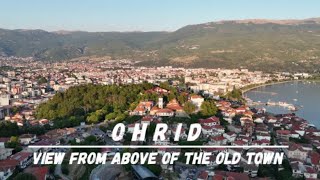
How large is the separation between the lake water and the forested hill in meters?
10.4

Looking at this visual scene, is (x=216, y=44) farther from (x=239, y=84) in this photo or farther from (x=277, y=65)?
(x=239, y=84)

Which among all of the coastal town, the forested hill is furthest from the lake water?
the forested hill

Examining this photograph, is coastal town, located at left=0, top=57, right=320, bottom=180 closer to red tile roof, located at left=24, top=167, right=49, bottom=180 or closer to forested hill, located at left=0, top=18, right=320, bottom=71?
red tile roof, located at left=24, top=167, right=49, bottom=180

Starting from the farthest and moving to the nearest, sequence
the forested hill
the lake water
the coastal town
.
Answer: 1. the forested hill
2. the lake water
3. the coastal town

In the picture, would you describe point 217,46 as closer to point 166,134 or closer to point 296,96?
point 296,96

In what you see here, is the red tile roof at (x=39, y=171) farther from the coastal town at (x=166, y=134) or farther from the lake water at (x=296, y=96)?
the lake water at (x=296, y=96)

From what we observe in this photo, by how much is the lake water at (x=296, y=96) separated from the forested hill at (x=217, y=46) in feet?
34.0

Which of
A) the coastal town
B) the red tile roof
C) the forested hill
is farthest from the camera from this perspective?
the forested hill

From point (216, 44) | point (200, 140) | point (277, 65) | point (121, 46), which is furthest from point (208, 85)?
point (121, 46)

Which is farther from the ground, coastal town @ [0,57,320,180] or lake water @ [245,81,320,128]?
coastal town @ [0,57,320,180]

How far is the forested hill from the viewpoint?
38.7m

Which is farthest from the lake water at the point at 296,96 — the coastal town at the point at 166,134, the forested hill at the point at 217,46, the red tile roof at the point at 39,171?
the forested hill at the point at 217,46

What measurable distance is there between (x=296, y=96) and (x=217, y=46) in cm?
2865

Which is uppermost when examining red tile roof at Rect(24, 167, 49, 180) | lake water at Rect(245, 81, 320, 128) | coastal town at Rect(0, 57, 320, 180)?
red tile roof at Rect(24, 167, 49, 180)
